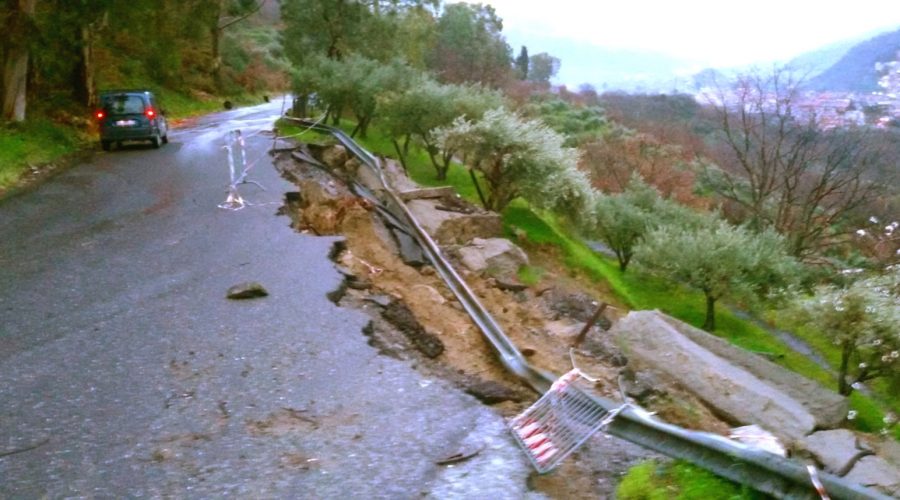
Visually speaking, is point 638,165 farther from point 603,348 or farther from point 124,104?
point 603,348

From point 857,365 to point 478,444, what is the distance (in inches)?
691

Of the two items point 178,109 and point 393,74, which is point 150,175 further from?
point 178,109

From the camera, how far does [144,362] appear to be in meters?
6.44

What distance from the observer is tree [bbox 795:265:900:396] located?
17500mm

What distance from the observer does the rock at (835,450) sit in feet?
30.2

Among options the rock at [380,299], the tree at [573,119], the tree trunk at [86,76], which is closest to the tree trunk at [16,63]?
the tree trunk at [86,76]

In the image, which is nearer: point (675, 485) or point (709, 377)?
point (675, 485)

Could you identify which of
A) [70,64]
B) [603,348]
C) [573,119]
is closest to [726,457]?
[603,348]

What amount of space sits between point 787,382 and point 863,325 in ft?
14.7

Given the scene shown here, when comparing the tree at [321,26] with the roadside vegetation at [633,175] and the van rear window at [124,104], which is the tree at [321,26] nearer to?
the roadside vegetation at [633,175]

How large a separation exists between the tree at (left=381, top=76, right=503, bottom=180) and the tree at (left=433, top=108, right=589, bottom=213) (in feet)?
8.13

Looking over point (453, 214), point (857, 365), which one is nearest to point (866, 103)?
point (857, 365)

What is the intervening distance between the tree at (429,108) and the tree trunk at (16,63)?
1193 cm

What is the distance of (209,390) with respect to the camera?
588 centimetres
